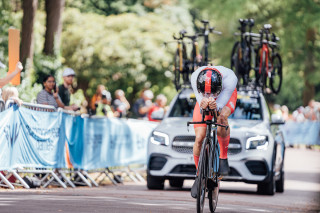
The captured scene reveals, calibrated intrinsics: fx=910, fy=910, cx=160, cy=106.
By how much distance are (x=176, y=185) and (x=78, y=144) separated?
7.38 ft

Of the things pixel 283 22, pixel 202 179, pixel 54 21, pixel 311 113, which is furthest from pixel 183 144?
pixel 311 113

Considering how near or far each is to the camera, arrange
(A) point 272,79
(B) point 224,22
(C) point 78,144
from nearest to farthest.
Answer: (C) point 78,144 < (A) point 272,79 < (B) point 224,22

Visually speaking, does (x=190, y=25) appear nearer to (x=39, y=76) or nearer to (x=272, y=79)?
(x=39, y=76)

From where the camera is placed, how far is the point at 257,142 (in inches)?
612

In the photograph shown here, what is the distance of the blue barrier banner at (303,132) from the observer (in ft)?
133

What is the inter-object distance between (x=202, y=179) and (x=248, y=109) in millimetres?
6444

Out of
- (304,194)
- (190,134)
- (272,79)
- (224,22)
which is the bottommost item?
(304,194)

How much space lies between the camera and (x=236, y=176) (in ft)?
50.3

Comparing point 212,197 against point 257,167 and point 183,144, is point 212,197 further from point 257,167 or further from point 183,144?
point 257,167

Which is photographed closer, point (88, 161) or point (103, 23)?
point (88, 161)

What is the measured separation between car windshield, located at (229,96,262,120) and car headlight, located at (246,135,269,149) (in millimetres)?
844

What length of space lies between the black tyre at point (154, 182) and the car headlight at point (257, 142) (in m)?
1.64

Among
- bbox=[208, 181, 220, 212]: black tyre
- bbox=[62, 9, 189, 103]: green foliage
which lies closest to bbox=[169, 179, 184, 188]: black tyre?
bbox=[208, 181, 220, 212]: black tyre

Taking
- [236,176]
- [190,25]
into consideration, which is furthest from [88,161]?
[190,25]
